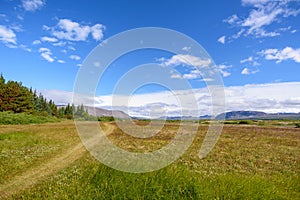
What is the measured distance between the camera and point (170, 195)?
246 inches

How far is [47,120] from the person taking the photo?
279 feet

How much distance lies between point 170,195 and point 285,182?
401 centimetres

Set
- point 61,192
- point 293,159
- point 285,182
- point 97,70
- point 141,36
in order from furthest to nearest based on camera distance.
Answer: point 293,159
point 141,36
point 97,70
point 285,182
point 61,192

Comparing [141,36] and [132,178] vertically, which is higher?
[141,36]

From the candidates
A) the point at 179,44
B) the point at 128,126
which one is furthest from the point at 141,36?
the point at 128,126

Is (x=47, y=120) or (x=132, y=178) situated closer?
(x=132, y=178)

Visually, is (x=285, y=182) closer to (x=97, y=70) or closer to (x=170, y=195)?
(x=170, y=195)

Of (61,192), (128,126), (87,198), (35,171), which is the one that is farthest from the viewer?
(128,126)

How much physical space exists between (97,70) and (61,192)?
602 cm

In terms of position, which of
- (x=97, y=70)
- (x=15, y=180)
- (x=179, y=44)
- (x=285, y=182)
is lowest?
(x=15, y=180)

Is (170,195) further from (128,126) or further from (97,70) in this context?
(128,126)

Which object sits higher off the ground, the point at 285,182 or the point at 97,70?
the point at 97,70

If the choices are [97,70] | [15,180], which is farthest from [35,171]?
[97,70]

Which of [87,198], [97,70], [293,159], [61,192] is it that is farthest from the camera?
[293,159]
